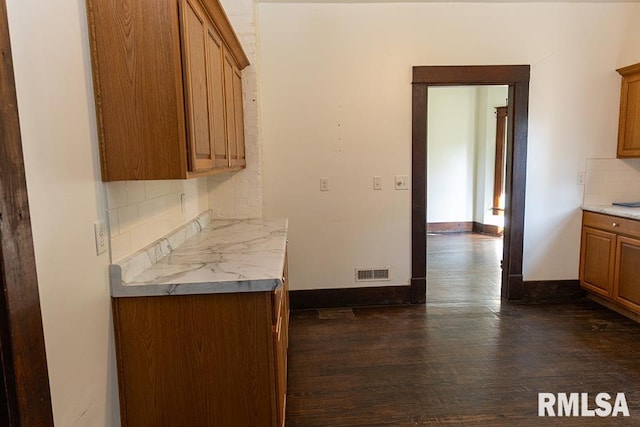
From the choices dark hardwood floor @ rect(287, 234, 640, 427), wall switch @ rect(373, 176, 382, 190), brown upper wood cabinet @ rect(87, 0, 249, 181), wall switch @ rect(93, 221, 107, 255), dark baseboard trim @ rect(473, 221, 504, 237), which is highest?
brown upper wood cabinet @ rect(87, 0, 249, 181)

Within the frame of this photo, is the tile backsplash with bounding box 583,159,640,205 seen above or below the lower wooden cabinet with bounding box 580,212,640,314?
above

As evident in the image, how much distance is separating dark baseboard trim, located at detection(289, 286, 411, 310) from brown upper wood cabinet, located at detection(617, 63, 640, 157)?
2.28m

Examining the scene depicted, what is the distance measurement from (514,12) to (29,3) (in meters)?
3.63

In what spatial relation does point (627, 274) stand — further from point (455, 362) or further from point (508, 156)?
point (455, 362)

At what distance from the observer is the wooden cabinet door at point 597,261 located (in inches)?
135

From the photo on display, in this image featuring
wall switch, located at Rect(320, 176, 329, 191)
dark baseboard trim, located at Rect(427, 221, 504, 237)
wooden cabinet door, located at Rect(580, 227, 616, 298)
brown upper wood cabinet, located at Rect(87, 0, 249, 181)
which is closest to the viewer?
brown upper wood cabinet, located at Rect(87, 0, 249, 181)

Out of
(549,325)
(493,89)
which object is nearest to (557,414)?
(549,325)

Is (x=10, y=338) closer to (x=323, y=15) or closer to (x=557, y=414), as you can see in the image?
(x=557, y=414)

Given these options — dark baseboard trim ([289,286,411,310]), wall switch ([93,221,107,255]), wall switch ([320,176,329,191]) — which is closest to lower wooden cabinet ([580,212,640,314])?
A: dark baseboard trim ([289,286,411,310])

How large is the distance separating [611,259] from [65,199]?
3.91 metres

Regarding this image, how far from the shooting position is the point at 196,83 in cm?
167

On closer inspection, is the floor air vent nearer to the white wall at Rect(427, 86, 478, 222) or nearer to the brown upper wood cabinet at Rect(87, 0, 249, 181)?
the brown upper wood cabinet at Rect(87, 0, 249, 181)

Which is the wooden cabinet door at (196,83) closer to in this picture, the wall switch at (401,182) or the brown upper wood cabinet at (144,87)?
the brown upper wood cabinet at (144,87)

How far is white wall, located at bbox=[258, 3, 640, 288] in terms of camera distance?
344 centimetres
